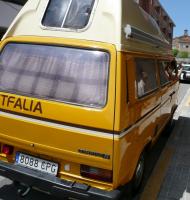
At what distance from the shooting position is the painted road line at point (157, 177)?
16.7 feet

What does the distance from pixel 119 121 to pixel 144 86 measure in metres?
1.27

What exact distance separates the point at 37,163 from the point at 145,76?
1884 mm

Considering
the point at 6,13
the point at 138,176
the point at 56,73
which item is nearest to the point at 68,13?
the point at 56,73

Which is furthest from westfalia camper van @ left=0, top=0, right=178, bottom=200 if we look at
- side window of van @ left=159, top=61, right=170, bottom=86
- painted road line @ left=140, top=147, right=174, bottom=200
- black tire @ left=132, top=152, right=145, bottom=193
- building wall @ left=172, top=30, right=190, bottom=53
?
building wall @ left=172, top=30, right=190, bottom=53

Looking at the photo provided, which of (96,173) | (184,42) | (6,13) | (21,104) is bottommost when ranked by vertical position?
(96,173)

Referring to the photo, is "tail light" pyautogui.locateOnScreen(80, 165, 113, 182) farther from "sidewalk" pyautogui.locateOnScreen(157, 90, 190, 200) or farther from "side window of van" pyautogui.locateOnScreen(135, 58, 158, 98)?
"sidewalk" pyautogui.locateOnScreen(157, 90, 190, 200)

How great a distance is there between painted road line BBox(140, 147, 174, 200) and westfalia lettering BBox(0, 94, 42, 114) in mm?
2122

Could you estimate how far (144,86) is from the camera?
4.73 m

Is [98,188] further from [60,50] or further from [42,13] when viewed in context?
[42,13]

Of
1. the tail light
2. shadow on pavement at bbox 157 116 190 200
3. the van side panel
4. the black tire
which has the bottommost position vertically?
shadow on pavement at bbox 157 116 190 200

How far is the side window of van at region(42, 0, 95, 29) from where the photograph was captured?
4070 millimetres

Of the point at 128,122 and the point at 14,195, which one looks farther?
the point at 14,195

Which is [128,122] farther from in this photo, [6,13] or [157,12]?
[157,12]

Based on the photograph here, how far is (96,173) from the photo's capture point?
3.75 m
